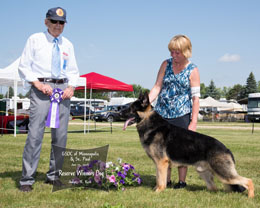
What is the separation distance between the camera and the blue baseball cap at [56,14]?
4279mm

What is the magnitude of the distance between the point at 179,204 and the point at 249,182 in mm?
1137

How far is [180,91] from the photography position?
4.79 meters

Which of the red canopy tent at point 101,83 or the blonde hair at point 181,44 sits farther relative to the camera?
the red canopy tent at point 101,83

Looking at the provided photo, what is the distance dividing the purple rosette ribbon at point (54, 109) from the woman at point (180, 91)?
160cm

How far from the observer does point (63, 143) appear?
4812 millimetres

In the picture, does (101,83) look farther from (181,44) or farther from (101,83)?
(181,44)

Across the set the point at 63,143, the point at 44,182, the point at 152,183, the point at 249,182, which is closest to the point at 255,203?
the point at 249,182

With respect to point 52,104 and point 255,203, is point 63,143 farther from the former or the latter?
point 255,203

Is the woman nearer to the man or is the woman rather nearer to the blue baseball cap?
the man

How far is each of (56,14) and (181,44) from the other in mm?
1969

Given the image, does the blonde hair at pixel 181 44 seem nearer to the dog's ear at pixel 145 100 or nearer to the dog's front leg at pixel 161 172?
the dog's ear at pixel 145 100

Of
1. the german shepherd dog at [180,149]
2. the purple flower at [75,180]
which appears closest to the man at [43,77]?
the purple flower at [75,180]

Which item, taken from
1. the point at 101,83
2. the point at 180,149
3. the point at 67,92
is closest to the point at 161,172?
the point at 180,149

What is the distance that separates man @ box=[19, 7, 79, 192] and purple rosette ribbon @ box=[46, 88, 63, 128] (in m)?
0.04
